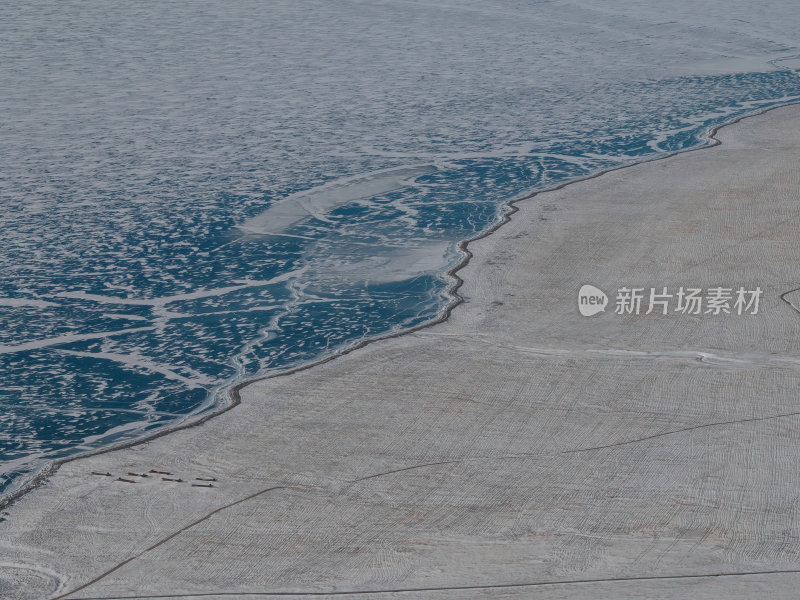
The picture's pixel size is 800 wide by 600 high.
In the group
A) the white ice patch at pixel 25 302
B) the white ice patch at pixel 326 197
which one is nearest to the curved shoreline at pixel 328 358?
the white ice patch at pixel 326 197

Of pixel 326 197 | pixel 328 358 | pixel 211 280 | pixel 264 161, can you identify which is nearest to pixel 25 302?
pixel 211 280

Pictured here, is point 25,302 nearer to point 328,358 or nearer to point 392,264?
point 328,358

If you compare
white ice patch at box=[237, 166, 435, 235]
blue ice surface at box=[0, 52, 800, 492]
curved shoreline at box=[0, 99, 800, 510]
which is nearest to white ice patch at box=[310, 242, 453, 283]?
blue ice surface at box=[0, 52, 800, 492]

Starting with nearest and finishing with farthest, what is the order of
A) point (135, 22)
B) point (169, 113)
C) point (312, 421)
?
point (312, 421) < point (169, 113) < point (135, 22)

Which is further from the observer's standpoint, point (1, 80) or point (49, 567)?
point (1, 80)

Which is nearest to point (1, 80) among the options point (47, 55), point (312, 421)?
point (47, 55)

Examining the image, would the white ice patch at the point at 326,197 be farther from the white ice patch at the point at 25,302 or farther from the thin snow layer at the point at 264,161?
the white ice patch at the point at 25,302

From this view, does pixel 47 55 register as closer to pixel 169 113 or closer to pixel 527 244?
pixel 169 113
